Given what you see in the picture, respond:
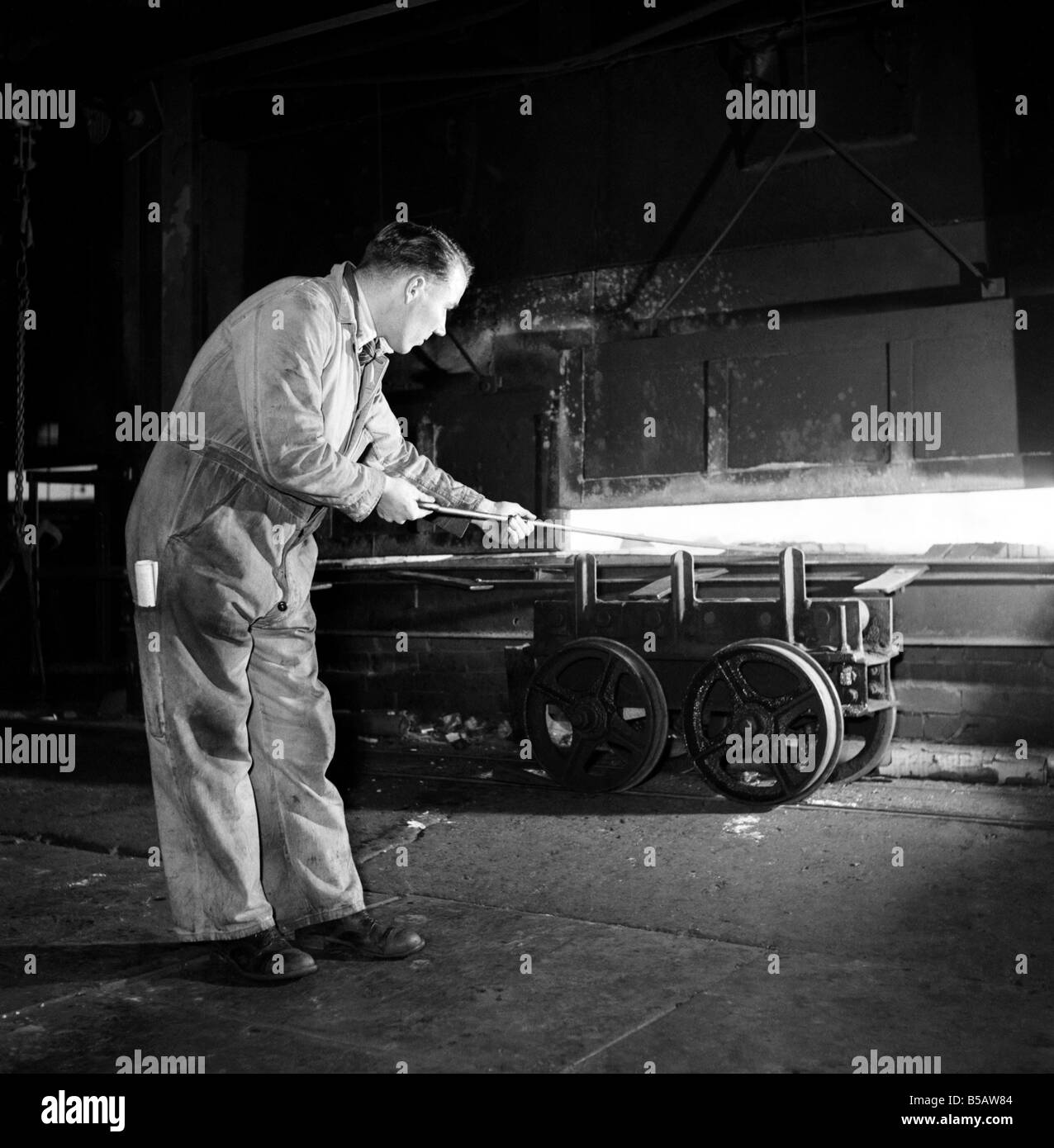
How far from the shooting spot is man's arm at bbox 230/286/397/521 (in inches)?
113

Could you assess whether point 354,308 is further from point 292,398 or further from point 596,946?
point 596,946

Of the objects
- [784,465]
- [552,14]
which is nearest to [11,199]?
[552,14]

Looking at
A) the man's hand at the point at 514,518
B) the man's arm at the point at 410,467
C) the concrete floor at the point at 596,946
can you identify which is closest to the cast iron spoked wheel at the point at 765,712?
the concrete floor at the point at 596,946

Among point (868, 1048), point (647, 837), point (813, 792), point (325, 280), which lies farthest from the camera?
point (813, 792)

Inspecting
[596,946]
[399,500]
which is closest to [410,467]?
[399,500]

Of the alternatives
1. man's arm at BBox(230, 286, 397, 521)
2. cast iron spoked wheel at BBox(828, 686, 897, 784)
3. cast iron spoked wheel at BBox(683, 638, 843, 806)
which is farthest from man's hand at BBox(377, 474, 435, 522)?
cast iron spoked wheel at BBox(828, 686, 897, 784)

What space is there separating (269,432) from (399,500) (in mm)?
434

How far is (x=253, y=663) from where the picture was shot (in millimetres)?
3127

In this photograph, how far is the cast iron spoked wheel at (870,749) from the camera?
575 cm

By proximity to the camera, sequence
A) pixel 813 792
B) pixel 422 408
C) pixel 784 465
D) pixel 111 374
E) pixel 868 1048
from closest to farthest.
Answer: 1. pixel 868 1048
2. pixel 813 792
3. pixel 784 465
4. pixel 422 408
5. pixel 111 374

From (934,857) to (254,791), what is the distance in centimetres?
251

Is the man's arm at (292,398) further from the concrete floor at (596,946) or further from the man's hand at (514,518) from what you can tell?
the concrete floor at (596,946)

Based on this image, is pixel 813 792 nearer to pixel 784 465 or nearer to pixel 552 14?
pixel 784 465

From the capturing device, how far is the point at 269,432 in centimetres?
287
